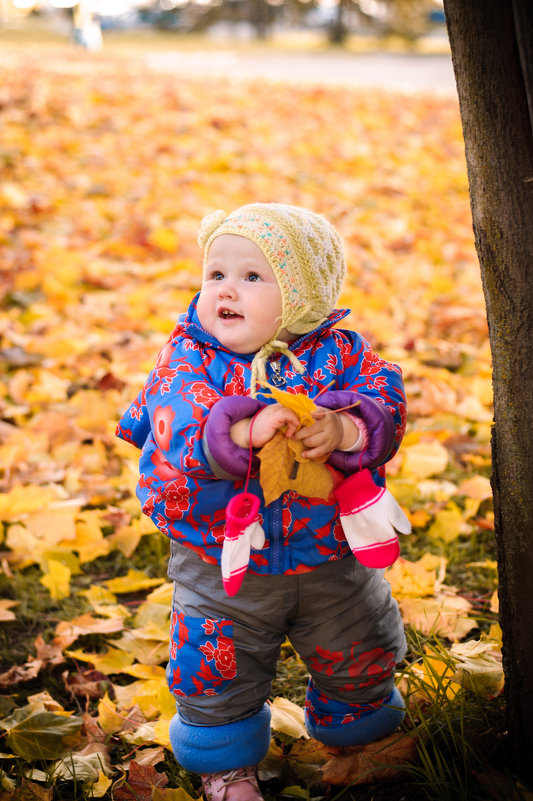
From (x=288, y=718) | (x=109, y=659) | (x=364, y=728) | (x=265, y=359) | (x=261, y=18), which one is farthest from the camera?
(x=261, y=18)

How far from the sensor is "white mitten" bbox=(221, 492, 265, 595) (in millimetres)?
1411

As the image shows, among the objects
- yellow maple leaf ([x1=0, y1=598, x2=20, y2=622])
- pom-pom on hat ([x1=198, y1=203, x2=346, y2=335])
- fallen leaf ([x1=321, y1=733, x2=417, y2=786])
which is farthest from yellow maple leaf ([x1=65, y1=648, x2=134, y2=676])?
pom-pom on hat ([x1=198, y1=203, x2=346, y2=335])

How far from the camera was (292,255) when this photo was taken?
1561 millimetres

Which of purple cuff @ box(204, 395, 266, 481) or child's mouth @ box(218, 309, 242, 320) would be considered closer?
purple cuff @ box(204, 395, 266, 481)

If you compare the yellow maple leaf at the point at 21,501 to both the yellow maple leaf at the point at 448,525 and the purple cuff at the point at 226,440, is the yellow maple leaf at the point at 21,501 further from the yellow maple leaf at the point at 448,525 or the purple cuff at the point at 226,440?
the purple cuff at the point at 226,440

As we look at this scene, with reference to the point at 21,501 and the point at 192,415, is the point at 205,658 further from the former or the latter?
the point at 21,501

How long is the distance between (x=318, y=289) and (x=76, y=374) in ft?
7.25

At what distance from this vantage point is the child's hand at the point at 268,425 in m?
1.37

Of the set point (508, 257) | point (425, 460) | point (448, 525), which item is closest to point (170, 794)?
point (508, 257)

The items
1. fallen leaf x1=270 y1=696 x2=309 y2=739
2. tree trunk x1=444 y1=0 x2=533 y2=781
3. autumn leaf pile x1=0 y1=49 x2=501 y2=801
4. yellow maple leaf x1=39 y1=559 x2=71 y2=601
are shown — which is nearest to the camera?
tree trunk x1=444 y1=0 x2=533 y2=781

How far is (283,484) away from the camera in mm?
1389

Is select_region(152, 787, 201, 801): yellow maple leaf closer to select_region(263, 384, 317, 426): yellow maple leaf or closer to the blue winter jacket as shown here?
the blue winter jacket

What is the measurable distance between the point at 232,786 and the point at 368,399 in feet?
2.63

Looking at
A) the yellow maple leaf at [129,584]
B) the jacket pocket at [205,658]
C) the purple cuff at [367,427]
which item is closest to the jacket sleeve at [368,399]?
the purple cuff at [367,427]
